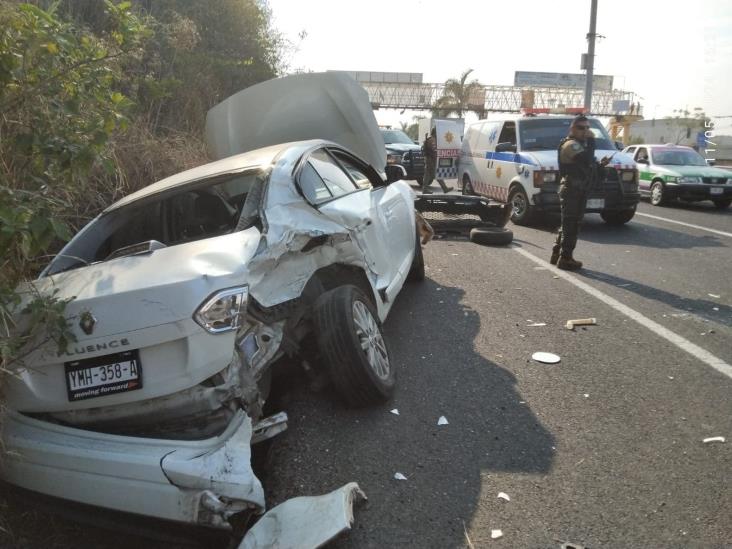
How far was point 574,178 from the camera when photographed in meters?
6.96

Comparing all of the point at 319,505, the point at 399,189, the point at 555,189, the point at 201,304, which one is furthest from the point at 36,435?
the point at 555,189

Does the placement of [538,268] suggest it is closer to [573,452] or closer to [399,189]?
[399,189]

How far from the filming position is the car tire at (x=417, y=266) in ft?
19.9

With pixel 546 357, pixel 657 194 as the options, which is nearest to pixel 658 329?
pixel 546 357

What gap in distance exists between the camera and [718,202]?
13.6 metres

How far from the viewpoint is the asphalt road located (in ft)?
Answer: 8.16

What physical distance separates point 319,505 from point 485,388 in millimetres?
1702

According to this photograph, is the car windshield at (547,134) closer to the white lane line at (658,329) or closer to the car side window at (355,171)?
the white lane line at (658,329)

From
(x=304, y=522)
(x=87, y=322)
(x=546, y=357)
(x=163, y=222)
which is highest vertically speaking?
(x=163, y=222)

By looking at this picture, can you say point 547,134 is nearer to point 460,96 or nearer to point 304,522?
point 304,522

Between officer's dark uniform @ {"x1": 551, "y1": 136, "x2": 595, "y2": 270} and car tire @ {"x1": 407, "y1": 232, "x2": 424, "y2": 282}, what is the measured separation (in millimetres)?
1952

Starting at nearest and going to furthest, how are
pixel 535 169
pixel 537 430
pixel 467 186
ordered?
pixel 537 430 → pixel 535 169 → pixel 467 186

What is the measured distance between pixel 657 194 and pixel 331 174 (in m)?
12.6

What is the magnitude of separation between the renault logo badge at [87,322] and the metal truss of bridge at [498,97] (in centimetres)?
4740
